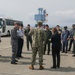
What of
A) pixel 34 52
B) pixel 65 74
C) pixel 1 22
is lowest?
pixel 65 74

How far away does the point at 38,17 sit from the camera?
38469 millimetres

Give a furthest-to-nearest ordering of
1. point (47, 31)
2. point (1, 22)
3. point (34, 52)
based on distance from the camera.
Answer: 1. point (1, 22)
2. point (47, 31)
3. point (34, 52)

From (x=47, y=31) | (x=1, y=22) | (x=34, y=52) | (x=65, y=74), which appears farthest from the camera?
(x=1, y=22)

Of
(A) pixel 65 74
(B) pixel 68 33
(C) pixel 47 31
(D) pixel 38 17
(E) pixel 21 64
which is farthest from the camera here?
(D) pixel 38 17

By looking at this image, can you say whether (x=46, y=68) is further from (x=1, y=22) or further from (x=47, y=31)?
(x=1, y=22)

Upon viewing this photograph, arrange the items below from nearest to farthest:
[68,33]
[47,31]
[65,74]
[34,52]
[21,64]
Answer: [65,74] → [34,52] → [21,64] → [47,31] → [68,33]

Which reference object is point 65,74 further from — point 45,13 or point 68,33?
point 45,13

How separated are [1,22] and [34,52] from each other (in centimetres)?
3492

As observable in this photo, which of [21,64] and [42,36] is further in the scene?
[21,64]

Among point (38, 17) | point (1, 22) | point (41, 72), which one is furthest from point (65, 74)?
point (1, 22)

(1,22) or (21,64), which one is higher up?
(1,22)

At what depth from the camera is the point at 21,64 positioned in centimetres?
1359

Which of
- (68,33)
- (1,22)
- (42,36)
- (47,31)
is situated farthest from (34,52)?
(1,22)

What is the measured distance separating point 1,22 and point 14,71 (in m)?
35.3
